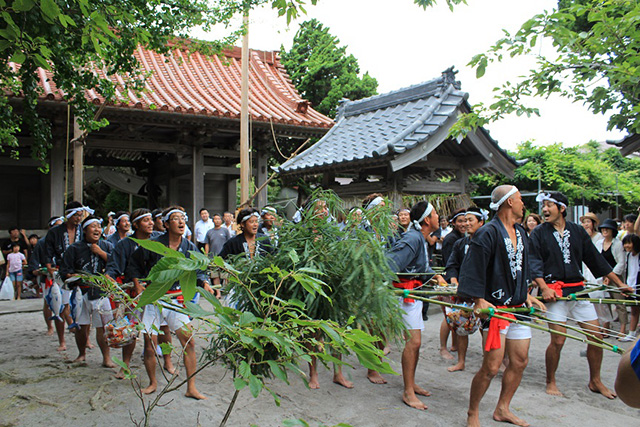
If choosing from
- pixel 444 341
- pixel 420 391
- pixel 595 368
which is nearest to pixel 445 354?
pixel 444 341

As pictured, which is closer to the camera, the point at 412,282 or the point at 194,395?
the point at 194,395

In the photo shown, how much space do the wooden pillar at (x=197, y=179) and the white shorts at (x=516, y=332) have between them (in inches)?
339

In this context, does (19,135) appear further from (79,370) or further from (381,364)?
(381,364)

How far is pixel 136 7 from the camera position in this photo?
5.39 m

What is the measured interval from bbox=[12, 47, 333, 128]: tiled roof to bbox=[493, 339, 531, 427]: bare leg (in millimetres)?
7971

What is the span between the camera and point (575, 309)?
5.26 meters

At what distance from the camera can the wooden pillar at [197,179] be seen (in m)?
11.7

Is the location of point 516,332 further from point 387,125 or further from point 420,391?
point 387,125

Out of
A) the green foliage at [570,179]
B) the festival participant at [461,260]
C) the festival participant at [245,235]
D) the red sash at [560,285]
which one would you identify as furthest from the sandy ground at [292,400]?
the green foliage at [570,179]

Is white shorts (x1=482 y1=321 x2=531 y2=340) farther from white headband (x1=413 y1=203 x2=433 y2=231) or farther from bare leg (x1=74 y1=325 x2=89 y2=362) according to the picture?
bare leg (x1=74 y1=325 x2=89 y2=362)

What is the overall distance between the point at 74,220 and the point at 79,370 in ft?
6.68

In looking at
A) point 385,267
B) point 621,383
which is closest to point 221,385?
point 385,267

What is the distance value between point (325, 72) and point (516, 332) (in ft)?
53.5

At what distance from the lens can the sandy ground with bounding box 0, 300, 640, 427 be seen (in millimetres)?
4457
